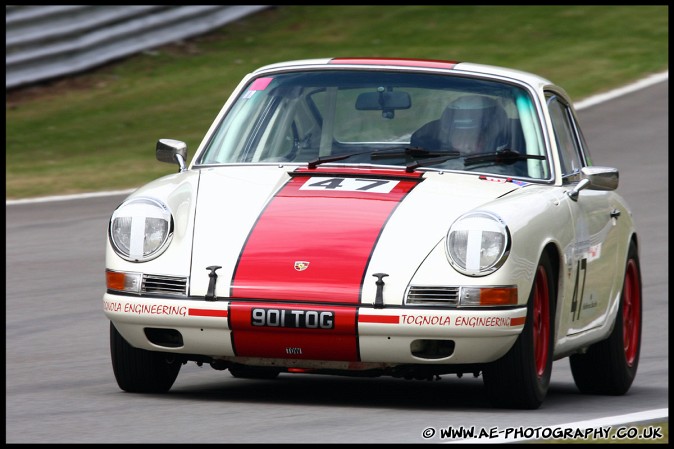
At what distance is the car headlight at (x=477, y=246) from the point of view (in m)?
6.12

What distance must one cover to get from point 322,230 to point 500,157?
1.18 m

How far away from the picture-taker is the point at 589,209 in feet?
24.2

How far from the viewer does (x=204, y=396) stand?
662cm

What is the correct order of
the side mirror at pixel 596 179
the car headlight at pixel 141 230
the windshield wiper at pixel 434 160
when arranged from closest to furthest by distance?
the car headlight at pixel 141 230, the windshield wiper at pixel 434 160, the side mirror at pixel 596 179

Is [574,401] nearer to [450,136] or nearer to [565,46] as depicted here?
[450,136]

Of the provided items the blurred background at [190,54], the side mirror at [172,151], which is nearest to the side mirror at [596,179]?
the side mirror at [172,151]

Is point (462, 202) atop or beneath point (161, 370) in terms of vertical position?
atop

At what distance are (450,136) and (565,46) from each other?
16.7 meters

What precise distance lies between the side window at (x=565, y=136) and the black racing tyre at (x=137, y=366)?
2115mm

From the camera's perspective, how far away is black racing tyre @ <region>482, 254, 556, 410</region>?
6.24 meters

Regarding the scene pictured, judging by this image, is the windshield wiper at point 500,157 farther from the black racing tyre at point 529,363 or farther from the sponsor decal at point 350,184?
the black racing tyre at point 529,363

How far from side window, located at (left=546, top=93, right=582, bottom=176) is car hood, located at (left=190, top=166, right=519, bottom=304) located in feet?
2.59

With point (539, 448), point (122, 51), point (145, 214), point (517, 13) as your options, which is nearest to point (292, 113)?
point (145, 214)

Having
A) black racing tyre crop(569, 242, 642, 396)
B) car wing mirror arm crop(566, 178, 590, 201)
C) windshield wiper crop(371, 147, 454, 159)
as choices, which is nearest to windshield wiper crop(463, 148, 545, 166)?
windshield wiper crop(371, 147, 454, 159)
